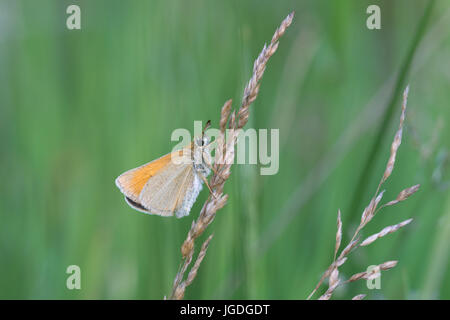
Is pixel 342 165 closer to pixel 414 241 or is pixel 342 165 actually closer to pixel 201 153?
pixel 414 241

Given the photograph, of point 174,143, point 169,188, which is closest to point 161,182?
point 169,188

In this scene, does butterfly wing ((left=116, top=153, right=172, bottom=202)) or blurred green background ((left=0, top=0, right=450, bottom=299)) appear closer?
butterfly wing ((left=116, top=153, right=172, bottom=202))

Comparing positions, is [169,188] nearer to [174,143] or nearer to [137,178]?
[137,178]

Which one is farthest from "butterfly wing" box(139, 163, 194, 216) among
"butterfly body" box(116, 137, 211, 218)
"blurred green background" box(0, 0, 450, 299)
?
"blurred green background" box(0, 0, 450, 299)

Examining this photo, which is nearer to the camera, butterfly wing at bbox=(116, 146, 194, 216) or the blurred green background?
butterfly wing at bbox=(116, 146, 194, 216)

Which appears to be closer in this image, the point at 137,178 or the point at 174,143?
the point at 137,178

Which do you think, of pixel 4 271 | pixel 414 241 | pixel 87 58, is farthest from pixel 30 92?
pixel 414 241

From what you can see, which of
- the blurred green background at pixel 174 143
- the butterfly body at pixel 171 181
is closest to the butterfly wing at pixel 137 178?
the butterfly body at pixel 171 181

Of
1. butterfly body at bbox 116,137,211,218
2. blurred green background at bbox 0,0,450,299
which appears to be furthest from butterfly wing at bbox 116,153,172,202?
blurred green background at bbox 0,0,450,299

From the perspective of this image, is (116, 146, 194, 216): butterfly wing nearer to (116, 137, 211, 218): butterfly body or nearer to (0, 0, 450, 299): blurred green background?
(116, 137, 211, 218): butterfly body
